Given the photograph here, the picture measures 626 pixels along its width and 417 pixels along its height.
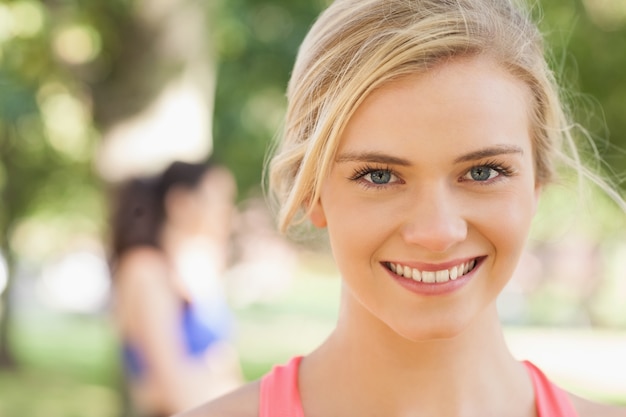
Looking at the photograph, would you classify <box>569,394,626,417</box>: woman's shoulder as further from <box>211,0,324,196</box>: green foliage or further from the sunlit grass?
<box>211,0,324,196</box>: green foliage

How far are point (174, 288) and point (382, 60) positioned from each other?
3.16m

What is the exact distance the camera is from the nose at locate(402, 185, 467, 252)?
168 centimetres

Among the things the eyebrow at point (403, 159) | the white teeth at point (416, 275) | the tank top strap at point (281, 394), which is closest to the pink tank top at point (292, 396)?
the tank top strap at point (281, 394)

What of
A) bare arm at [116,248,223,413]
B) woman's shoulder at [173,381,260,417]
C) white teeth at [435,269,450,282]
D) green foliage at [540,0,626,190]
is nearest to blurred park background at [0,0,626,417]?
green foliage at [540,0,626,190]

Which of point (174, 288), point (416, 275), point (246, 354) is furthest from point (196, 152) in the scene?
point (246, 354)

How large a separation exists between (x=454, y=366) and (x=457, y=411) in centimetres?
8

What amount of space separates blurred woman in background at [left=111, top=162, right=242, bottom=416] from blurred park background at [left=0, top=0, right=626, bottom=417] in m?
0.51

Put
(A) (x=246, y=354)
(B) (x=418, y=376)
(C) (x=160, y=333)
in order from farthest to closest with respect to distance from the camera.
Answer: (A) (x=246, y=354) → (C) (x=160, y=333) → (B) (x=418, y=376)

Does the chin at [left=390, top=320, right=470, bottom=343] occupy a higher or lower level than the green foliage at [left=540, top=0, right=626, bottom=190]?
lower

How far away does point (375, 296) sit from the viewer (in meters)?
1.78

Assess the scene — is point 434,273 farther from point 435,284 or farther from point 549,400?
point 549,400

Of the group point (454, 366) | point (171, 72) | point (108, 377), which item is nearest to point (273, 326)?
point (108, 377)

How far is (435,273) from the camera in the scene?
1.74m

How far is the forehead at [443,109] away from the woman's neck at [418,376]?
0.38 metres
